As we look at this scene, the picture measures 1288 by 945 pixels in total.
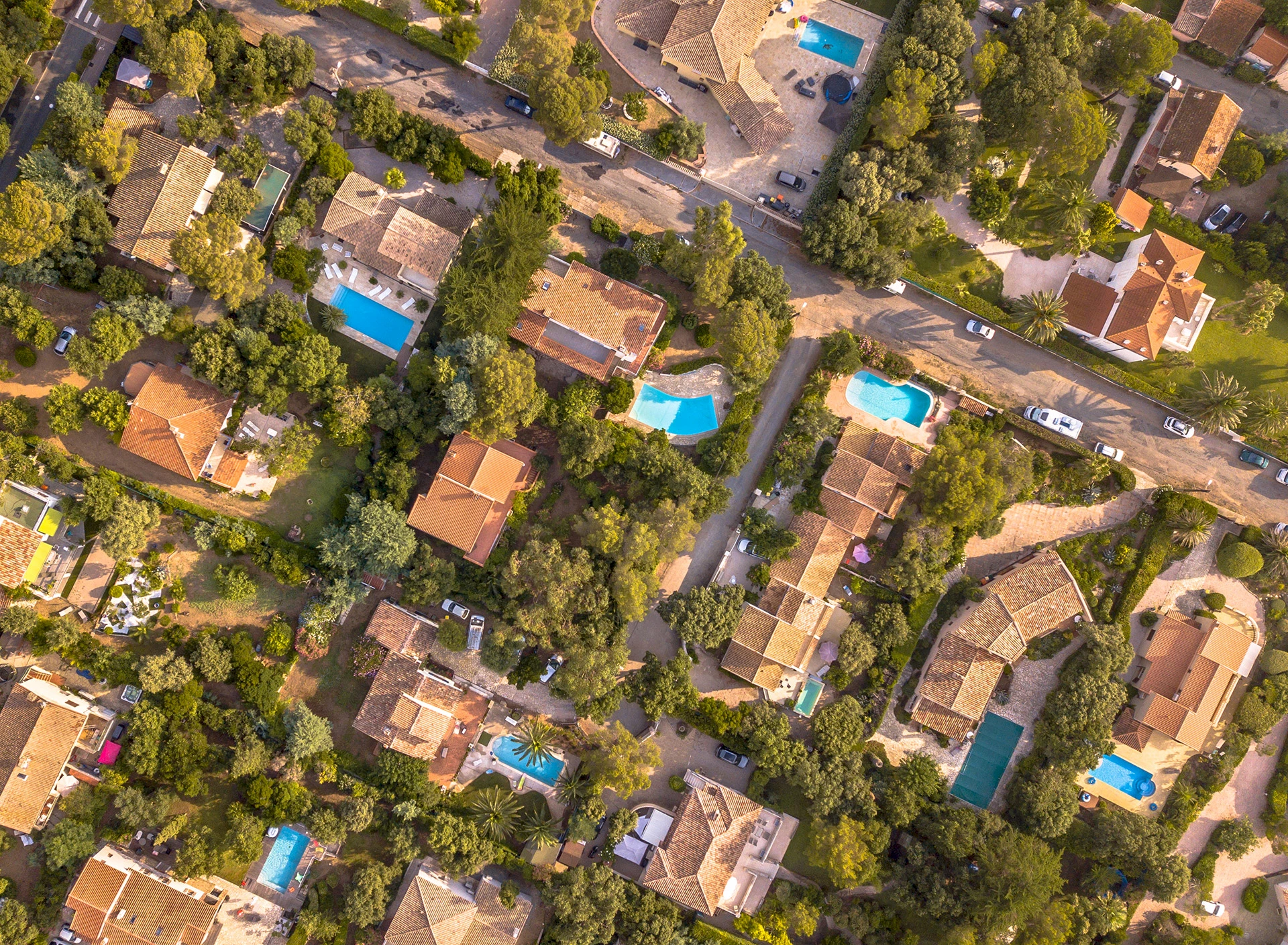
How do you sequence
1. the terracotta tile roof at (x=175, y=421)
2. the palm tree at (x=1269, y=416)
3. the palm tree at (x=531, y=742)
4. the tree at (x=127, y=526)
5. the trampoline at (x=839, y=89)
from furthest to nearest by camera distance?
the trampoline at (x=839, y=89)
the palm tree at (x=1269, y=416)
the palm tree at (x=531, y=742)
the terracotta tile roof at (x=175, y=421)
the tree at (x=127, y=526)

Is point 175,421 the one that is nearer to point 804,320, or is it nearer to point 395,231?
point 395,231

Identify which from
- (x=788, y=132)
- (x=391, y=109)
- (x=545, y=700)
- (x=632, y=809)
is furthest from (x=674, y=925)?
(x=391, y=109)

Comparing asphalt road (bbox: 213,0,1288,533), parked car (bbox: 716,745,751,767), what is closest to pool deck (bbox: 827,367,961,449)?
asphalt road (bbox: 213,0,1288,533)

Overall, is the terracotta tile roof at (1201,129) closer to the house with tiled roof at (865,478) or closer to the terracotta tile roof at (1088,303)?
the terracotta tile roof at (1088,303)

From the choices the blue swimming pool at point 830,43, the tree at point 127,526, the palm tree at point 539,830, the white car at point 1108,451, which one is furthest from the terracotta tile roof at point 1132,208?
the tree at point 127,526

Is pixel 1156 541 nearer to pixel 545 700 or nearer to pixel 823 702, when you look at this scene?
pixel 823 702

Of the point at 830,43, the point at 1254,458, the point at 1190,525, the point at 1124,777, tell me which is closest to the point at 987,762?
the point at 1124,777
